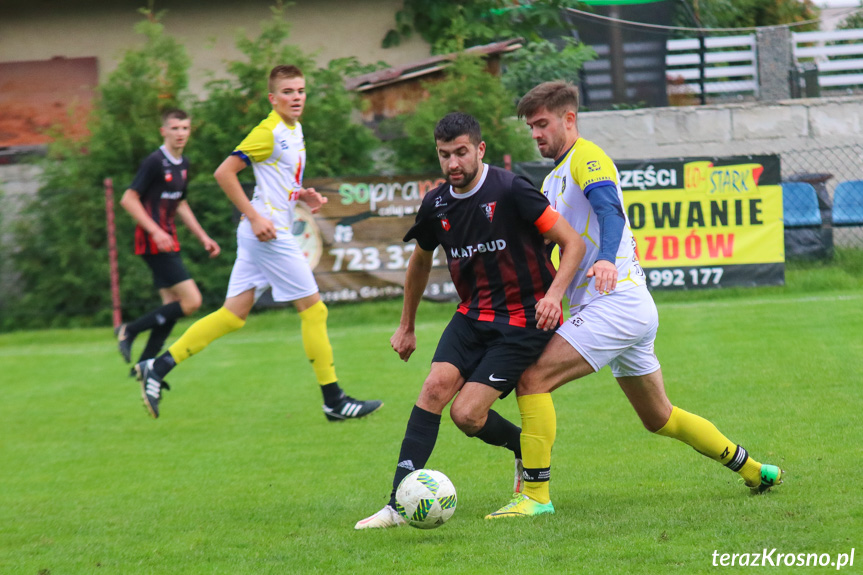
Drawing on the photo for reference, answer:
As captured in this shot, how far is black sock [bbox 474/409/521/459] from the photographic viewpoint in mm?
4906

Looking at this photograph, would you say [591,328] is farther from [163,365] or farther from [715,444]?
[163,365]

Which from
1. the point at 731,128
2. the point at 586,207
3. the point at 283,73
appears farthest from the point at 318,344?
the point at 731,128

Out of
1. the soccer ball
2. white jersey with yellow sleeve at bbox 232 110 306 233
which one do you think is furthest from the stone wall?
the soccer ball

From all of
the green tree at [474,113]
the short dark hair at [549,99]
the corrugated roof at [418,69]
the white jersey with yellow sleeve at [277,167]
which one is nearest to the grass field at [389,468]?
the white jersey with yellow sleeve at [277,167]

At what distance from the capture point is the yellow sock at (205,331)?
751 cm

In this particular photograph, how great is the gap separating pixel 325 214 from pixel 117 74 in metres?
4.02

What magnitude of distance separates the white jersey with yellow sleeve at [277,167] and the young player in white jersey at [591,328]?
300 centimetres

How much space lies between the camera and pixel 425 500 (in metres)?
4.16

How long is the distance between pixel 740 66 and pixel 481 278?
13612mm

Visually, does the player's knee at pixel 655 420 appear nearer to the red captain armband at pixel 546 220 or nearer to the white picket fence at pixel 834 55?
the red captain armband at pixel 546 220

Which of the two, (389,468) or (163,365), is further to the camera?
(163,365)

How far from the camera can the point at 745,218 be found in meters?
12.4

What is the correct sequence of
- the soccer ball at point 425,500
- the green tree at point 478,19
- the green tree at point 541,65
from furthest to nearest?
the green tree at point 478,19 < the green tree at point 541,65 < the soccer ball at point 425,500

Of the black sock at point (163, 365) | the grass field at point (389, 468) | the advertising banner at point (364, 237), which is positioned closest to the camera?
the grass field at point (389, 468)
